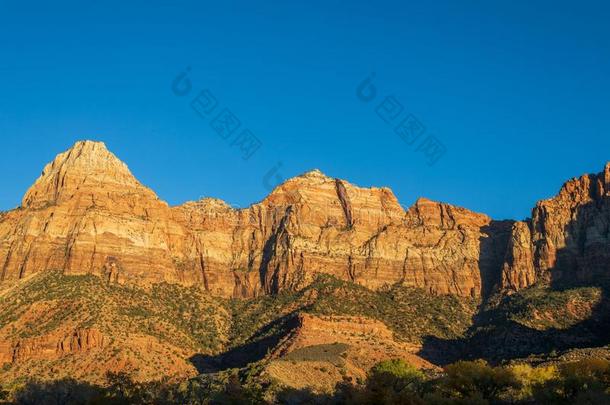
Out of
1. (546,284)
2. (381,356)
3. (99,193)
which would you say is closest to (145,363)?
(381,356)

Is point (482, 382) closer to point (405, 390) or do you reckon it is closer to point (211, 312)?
point (405, 390)

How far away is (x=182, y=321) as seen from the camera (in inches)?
7151

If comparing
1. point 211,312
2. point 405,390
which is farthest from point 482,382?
point 211,312

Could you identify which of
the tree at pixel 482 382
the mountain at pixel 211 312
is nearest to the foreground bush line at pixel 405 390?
the tree at pixel 482 382

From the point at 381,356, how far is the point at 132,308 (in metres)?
51.4

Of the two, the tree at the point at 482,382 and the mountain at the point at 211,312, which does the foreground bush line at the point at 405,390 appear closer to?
the tree at the point at 482,382

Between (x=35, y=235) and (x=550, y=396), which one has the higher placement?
(x=35, y=235)

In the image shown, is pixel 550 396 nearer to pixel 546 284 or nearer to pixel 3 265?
pixel 546 284

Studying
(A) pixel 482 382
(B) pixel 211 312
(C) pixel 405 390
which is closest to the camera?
(C) pixel 405 390

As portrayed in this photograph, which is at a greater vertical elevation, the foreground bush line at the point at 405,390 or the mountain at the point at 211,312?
the mountain at the point at 211,312

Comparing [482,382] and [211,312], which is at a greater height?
[211,312]

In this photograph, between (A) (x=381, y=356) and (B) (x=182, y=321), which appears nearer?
(A) (x=381, y=356)

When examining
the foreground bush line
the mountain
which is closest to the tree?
the foreground bush line

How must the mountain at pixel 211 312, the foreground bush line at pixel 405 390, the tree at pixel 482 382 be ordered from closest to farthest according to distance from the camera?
the foreground bush line at pixel 405 390, the tree at pixel 482 382, the mountain at pixel 211 312
